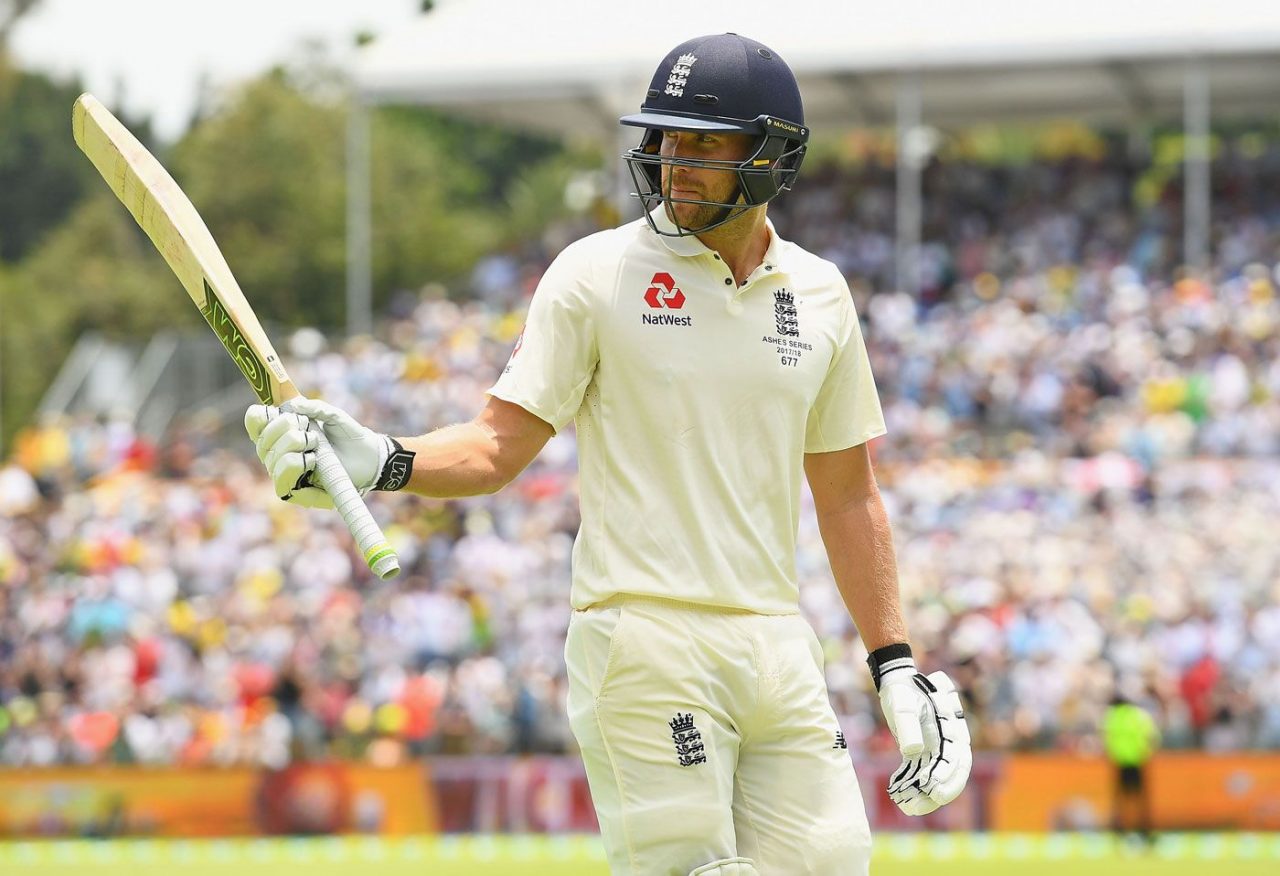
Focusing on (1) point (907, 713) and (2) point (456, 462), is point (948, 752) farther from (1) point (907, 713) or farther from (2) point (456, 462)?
(2) point (456, 462)

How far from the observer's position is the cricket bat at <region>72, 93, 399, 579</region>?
14.2ft

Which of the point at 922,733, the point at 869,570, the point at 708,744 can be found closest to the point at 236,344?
the point at 708,744

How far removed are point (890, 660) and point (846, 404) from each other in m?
0.58

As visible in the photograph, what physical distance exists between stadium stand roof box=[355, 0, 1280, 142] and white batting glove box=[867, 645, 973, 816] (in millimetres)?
18203

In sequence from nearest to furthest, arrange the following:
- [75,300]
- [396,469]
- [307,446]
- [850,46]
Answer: [307,446], [396,469], [850,46], [75,300]

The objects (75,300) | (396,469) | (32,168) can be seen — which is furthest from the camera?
(32,168)

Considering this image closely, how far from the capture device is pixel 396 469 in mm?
4074

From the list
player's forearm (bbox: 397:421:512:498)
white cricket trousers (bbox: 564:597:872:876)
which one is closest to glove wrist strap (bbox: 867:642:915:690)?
white cricket trousers (bbox: 564:597:872:876)

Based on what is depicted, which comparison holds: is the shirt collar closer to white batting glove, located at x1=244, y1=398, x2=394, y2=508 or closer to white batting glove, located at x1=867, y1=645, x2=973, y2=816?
white batting glove, located at x1=244, y1=398, x2=394, y2=508

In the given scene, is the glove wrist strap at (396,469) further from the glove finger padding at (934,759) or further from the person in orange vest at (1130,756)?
the person in orange vest at (1130,756)

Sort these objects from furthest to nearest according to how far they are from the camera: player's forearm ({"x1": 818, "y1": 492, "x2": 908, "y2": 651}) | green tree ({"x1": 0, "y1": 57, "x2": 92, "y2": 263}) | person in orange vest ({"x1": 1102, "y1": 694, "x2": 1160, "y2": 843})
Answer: green tree ({"x1": 0, "y1": 57, "x2": 92, "y2": 263}), person in orange vest ({"x1": 1102, "y1": 694, "x2": 1160, "y2": 843}), player's forearm ({"x1": 818, "y1": 492, "x2": 908, "y2": 651})

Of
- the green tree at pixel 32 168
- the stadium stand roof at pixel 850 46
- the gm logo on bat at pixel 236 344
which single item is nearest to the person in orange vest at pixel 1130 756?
the stadium stand roof at pixel 850 46

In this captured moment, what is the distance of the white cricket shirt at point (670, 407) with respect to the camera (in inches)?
170

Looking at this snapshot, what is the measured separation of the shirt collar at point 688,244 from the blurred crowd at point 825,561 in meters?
10.6
